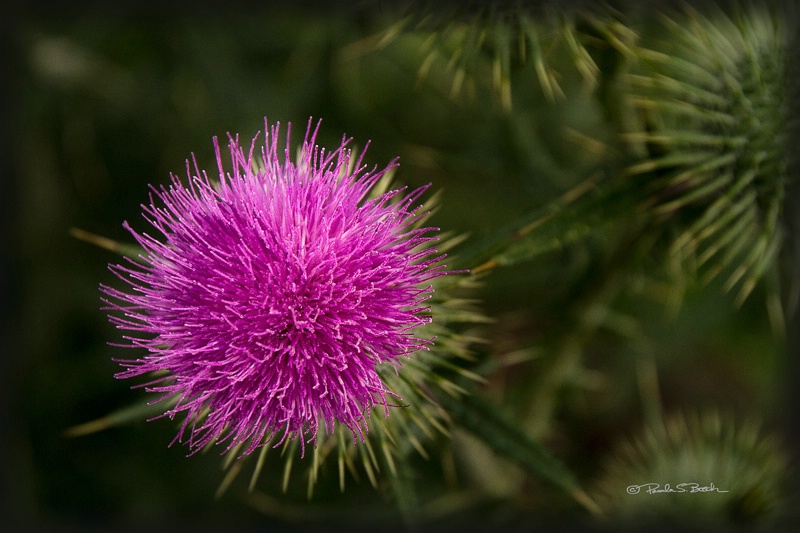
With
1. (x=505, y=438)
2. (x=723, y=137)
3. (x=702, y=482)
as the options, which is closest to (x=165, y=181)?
(x=505, y=438)

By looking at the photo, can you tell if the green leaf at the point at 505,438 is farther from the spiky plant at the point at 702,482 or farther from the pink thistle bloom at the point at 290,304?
the spiky plant at the point at 702,482

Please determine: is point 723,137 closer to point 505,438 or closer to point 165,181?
point 505,438

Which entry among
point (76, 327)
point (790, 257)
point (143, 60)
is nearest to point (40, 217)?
point (76, 327)

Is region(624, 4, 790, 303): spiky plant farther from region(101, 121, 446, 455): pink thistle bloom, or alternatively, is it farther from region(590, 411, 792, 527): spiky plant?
region(101, 121, 446, 455): pink thistle bloom

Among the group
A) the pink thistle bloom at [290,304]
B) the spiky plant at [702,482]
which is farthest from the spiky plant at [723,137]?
the pink thistle bloom at [290,304]

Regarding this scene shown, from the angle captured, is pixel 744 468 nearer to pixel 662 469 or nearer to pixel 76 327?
pixel 662 469

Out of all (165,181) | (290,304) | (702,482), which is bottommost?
(702,482)

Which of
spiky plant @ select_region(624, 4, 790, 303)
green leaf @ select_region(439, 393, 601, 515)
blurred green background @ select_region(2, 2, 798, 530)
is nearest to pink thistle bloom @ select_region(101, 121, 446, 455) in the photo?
green leaf @ select_region(439, 393, 601, 515)

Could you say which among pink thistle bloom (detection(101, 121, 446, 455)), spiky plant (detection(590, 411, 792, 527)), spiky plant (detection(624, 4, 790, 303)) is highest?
spiky plant (detection(624, 4, 790, 303))
